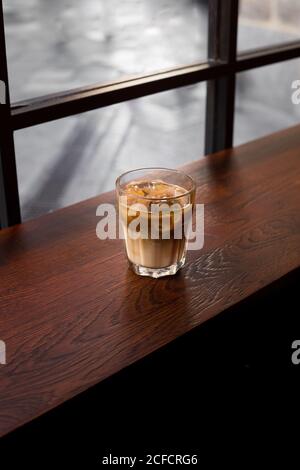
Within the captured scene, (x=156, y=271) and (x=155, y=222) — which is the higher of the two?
(x=155, y=222)

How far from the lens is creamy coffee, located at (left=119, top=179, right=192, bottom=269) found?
1109 mm

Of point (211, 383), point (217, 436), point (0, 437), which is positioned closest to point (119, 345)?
point (0, 437)

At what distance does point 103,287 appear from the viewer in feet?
3.73

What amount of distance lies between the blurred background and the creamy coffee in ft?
1.68

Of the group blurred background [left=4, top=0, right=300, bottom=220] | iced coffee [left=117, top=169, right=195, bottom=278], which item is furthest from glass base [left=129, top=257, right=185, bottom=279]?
blurred background [left=4, top=0, right=300, bottom=220]

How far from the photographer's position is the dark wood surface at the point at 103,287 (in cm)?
94

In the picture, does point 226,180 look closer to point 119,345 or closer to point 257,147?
point 257,147

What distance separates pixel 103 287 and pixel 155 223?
0.15 metres

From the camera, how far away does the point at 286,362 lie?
168 centimetres

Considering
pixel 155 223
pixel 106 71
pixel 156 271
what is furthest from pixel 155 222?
pixel 106 71

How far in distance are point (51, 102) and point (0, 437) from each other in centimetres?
87

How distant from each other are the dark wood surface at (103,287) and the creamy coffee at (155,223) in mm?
44

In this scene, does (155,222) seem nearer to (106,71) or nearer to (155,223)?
(155,223)

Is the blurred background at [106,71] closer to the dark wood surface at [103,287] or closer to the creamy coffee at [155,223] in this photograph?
the dark wood surface at [103,287]
